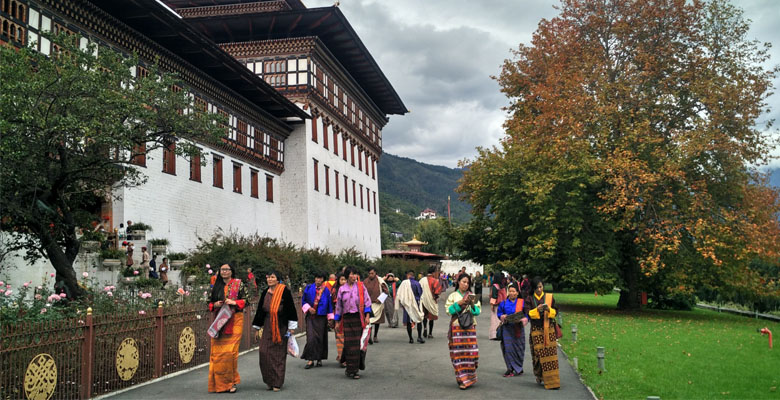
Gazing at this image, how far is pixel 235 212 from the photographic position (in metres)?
31.1

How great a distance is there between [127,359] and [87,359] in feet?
2.90

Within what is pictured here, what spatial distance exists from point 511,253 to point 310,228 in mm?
12863

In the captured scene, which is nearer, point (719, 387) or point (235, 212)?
point (719, 387)

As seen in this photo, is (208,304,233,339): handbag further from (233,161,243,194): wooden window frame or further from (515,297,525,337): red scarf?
(233,161,243,194): wooden window frame

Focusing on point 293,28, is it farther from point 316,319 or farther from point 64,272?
point 316,319

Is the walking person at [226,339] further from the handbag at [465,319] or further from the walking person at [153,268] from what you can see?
the walking person at [153,268]

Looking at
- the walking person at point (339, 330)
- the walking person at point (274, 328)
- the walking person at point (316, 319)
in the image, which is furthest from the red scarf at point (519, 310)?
the walking person at point (274, 328)

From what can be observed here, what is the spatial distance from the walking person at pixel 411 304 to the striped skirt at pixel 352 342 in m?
4.97

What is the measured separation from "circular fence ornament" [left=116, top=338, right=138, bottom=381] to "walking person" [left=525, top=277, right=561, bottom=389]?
6269 millimetres

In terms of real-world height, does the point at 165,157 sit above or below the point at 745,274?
above

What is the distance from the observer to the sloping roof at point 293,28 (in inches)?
1396

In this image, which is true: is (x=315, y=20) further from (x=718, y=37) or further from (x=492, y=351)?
(x=492, y=351)

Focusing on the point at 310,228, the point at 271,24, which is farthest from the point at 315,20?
the point at 310,228

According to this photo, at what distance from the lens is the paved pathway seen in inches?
348
